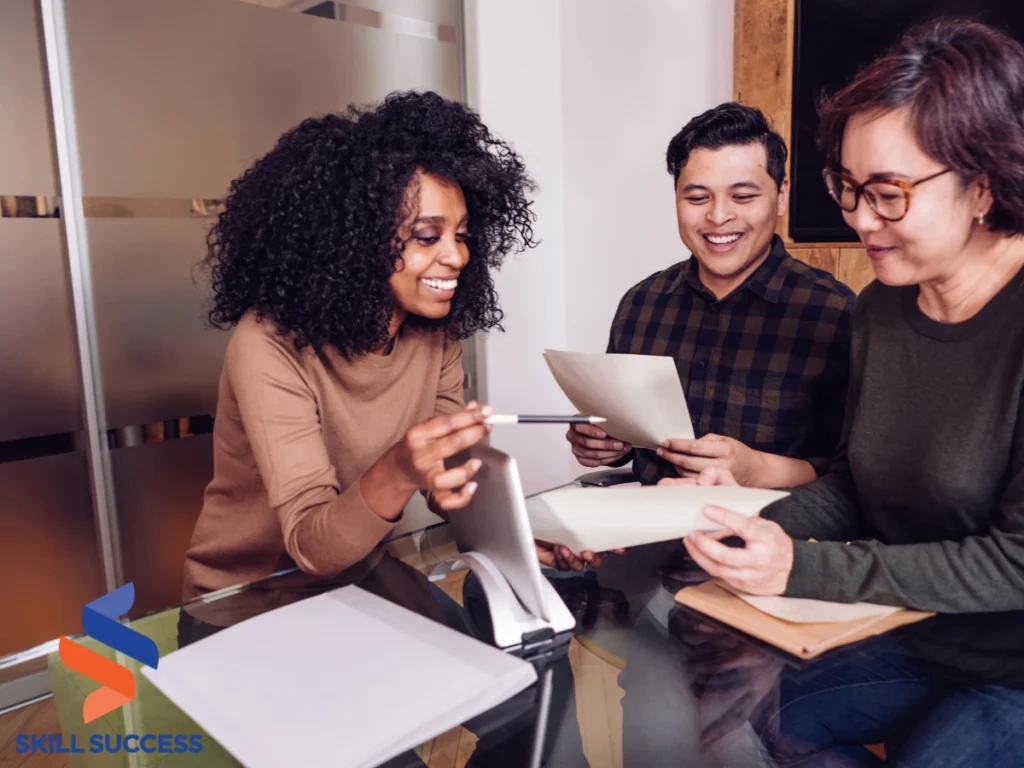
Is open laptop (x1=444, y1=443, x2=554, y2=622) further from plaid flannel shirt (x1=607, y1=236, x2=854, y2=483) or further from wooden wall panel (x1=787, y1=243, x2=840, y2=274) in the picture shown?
wooden wall panel (x1=787, y1=243, x2=840, y2=274)

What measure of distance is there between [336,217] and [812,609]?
0.95 m

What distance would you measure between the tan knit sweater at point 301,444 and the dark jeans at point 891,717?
1.86ft

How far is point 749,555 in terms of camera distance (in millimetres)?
946

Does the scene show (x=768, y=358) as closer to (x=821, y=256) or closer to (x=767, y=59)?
(x=821, y=256)

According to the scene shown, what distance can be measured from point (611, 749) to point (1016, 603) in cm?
54

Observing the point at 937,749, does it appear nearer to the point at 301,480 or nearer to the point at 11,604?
the point at 301,480

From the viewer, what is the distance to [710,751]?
0.73 metres

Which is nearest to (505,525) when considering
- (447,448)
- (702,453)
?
(447,448)

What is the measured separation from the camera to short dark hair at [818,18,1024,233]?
38.3 inches

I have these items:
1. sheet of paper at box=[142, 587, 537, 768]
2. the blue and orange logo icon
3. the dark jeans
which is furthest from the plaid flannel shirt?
the blue and orange logo icon

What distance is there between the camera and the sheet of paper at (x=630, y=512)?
39.2 inches

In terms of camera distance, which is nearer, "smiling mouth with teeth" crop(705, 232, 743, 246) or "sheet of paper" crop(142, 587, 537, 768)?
"sheet of paper" crop(142, 587, 537, 768)

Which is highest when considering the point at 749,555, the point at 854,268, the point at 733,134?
the point at 733,134

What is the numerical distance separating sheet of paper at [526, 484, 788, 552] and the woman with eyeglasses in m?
0.04
